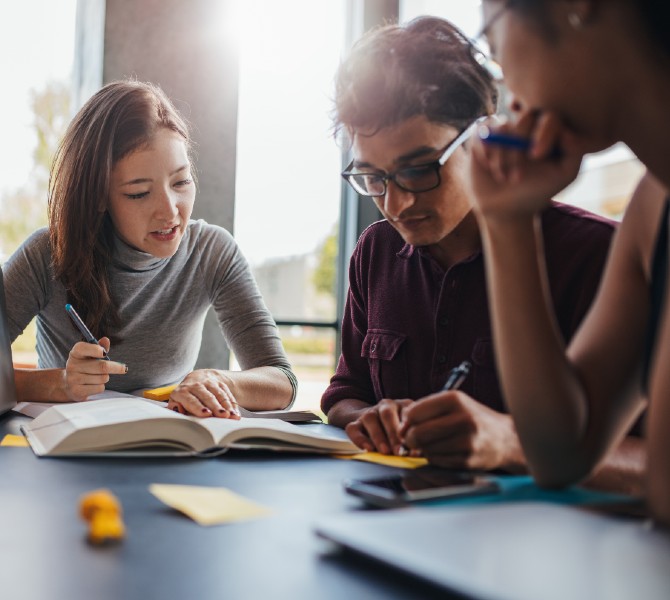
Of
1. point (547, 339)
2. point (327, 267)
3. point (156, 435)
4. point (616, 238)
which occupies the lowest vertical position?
point (327, 267)

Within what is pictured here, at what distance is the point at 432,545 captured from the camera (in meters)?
0.55

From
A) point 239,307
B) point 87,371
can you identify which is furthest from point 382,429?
point 239,307

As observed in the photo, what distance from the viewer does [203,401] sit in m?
1.38

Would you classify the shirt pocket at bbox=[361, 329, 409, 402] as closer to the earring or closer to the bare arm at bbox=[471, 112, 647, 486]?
the bare arm at bbox=[471, 112, 647, 486]

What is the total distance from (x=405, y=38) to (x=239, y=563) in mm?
1140

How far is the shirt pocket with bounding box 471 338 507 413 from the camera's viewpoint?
1.43 meters

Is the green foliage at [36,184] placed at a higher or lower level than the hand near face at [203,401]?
higher

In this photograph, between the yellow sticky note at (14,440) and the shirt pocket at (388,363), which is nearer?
the yellow sticky note at (14,440)

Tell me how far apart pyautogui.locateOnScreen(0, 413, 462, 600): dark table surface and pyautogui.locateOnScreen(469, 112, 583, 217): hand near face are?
1.24 ft

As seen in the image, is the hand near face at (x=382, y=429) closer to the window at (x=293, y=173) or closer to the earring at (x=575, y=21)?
the earring at (x=575, y=21)

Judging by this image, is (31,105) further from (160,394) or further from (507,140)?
(507,140)

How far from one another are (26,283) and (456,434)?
1.36 meters

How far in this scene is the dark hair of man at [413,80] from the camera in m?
1.41

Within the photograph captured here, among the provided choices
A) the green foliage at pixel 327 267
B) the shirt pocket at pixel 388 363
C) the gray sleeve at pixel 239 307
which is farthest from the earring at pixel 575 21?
the green foliage at pixel 327 267
